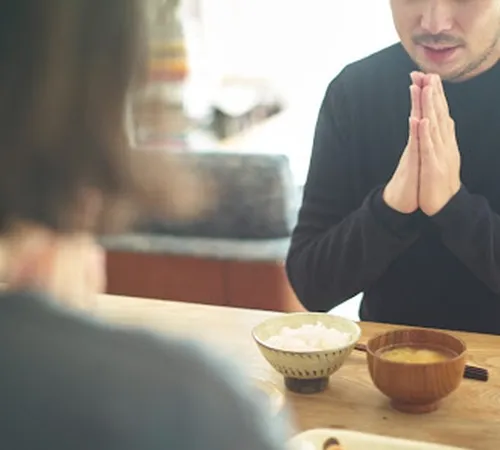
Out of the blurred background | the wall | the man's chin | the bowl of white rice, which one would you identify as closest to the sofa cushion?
the blurred background

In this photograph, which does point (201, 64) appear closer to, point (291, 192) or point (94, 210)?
point (291, 192)

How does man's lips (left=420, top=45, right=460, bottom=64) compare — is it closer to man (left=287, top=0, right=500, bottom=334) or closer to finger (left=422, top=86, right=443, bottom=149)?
man (left=287, top=0, right=500, bottom=334)

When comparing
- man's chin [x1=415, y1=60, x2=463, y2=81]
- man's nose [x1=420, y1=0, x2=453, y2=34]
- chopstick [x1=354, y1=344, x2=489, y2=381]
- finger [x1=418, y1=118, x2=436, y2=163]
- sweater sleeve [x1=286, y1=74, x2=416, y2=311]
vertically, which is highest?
man's nose [x1=420, y1=0, x2=453, y2=34]

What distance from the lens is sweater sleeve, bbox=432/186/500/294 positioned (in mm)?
1280

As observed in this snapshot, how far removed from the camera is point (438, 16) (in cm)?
136

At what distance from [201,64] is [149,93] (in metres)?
4.18

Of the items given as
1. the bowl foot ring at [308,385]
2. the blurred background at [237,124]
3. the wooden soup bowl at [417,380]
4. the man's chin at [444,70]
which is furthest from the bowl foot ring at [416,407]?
the man's chin at [444,70]

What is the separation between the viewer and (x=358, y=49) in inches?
170

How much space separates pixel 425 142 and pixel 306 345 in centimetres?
36

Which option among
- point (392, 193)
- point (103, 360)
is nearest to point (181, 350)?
point (103, 360)

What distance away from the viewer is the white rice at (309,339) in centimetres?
110

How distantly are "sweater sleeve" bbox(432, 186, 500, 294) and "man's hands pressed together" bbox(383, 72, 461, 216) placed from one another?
0.6 inches

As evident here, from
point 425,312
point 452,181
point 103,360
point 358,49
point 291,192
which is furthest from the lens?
point 358,49

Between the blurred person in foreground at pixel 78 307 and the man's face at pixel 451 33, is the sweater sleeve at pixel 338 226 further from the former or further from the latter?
the blurred person in foreground at pixel 78 307
